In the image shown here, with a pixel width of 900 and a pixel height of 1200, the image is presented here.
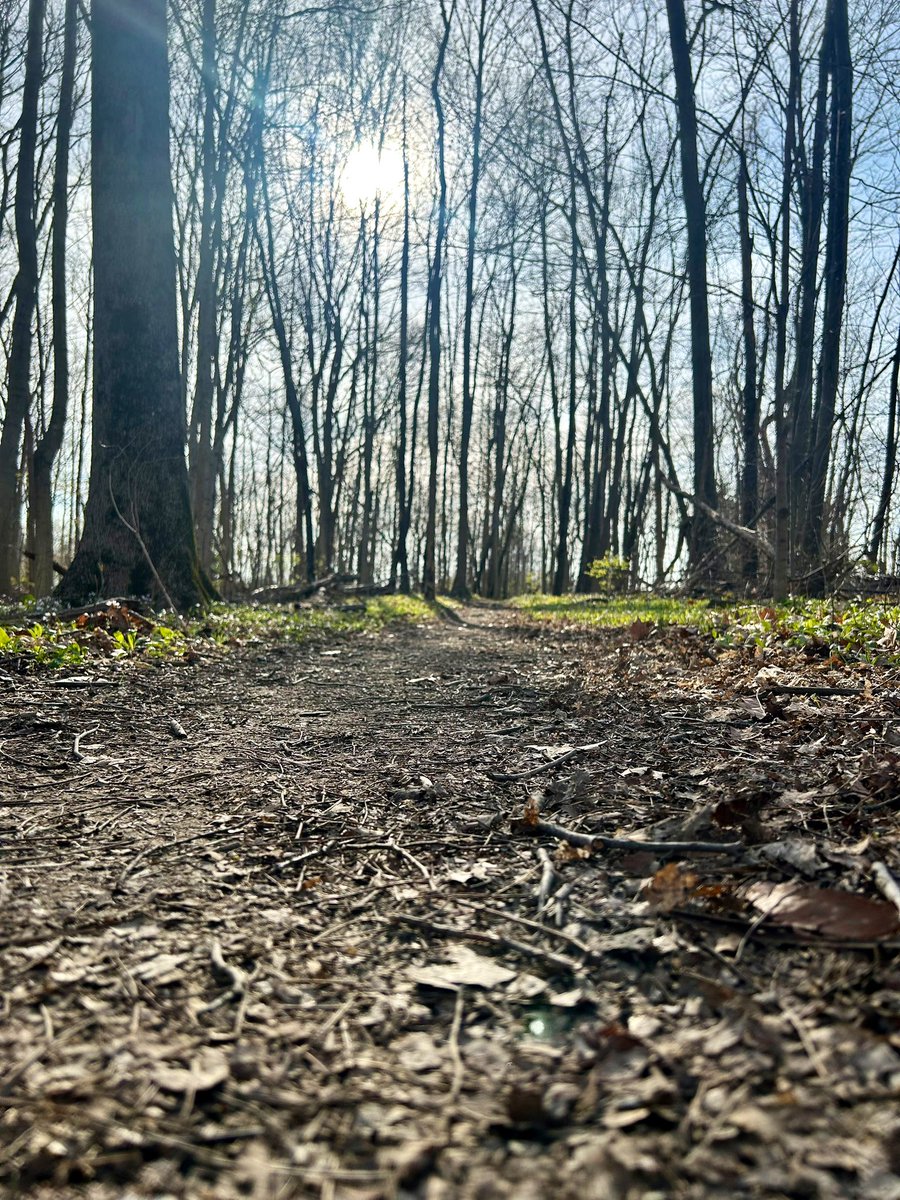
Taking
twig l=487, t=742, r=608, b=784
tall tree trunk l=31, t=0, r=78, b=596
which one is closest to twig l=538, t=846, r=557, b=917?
twig l=487, t=742, r=608, b=784

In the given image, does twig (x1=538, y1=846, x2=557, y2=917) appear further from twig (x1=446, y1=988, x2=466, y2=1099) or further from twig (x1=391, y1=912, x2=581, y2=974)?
twig (x1=446, y1=988, x2=466, y2=1099)

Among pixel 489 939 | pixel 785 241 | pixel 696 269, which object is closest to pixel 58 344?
pixel 696 269

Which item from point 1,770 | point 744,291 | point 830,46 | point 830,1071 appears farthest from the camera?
point 744,291

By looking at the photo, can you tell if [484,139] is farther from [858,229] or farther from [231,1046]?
[231,1046]

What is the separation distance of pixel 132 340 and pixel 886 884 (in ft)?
26.5

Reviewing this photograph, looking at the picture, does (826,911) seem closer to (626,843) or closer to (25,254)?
(626,843)

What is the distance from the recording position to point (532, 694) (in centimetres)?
479

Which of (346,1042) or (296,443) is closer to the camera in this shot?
(346,1042)

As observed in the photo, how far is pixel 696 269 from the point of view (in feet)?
40.5

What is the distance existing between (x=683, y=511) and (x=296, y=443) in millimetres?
9325

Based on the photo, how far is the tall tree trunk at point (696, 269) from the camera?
12305mm

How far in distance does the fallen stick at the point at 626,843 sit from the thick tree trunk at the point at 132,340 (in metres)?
6.11

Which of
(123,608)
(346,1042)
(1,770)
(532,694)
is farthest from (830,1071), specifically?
(123,608)

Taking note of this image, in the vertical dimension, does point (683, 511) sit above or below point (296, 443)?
below
